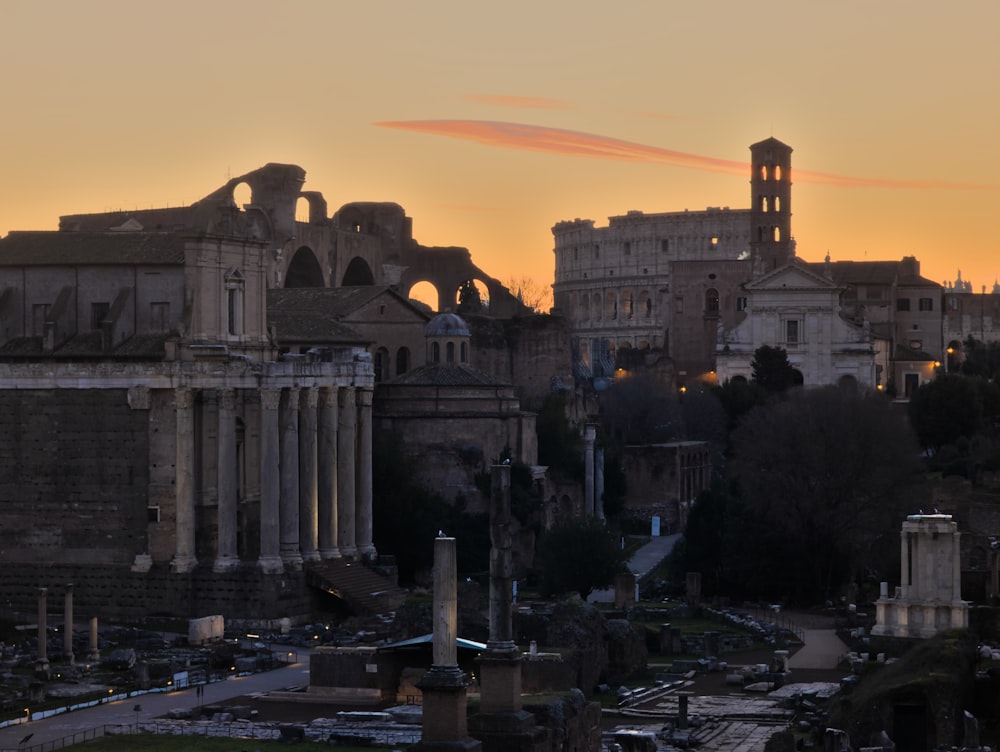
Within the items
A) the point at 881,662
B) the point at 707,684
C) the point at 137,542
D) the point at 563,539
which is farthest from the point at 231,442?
the point at 881,662

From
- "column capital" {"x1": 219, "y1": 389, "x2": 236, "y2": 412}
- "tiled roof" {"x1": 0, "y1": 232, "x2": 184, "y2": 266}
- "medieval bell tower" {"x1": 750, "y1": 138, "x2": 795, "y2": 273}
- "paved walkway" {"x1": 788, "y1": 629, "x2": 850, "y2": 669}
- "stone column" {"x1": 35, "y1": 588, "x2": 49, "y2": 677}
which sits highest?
"medieval bell tower" {"x1": 750, "y1": 138, "x2": 795, "y2": 273}

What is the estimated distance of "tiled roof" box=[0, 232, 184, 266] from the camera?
57.7 metres

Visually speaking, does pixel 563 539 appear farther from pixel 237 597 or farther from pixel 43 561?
pixel 43 561

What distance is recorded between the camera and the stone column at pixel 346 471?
6019 cm

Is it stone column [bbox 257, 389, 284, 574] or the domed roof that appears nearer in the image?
stone column [bbox 257, 389, 284, 574]

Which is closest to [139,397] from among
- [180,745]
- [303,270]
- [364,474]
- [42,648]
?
[364,474]

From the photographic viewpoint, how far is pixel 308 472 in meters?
58.6

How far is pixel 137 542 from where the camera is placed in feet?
184

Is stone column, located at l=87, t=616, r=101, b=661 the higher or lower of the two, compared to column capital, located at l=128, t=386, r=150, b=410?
lower

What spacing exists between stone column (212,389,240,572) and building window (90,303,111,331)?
418 cm

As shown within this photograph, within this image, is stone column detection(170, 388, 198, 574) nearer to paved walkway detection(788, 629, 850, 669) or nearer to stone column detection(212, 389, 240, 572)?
stone column detection(212, 389, 240, 572)

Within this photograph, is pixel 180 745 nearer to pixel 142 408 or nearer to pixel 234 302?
pixel 142 408

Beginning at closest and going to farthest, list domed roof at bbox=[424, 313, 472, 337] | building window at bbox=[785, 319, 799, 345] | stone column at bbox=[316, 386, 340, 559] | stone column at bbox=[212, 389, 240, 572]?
stone column at bbox=[212, 389, 240, 572] < stone column at bbox=[316, 386, 340, 559] < domed roof at bbox=[424, 313, 472, 337] < building window at bbox=[785, 319, 799, 345]

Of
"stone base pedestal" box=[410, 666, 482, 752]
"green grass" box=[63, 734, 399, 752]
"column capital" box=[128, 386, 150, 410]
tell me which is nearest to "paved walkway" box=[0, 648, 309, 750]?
"green grass" box=[63, 734, 399, 752]
